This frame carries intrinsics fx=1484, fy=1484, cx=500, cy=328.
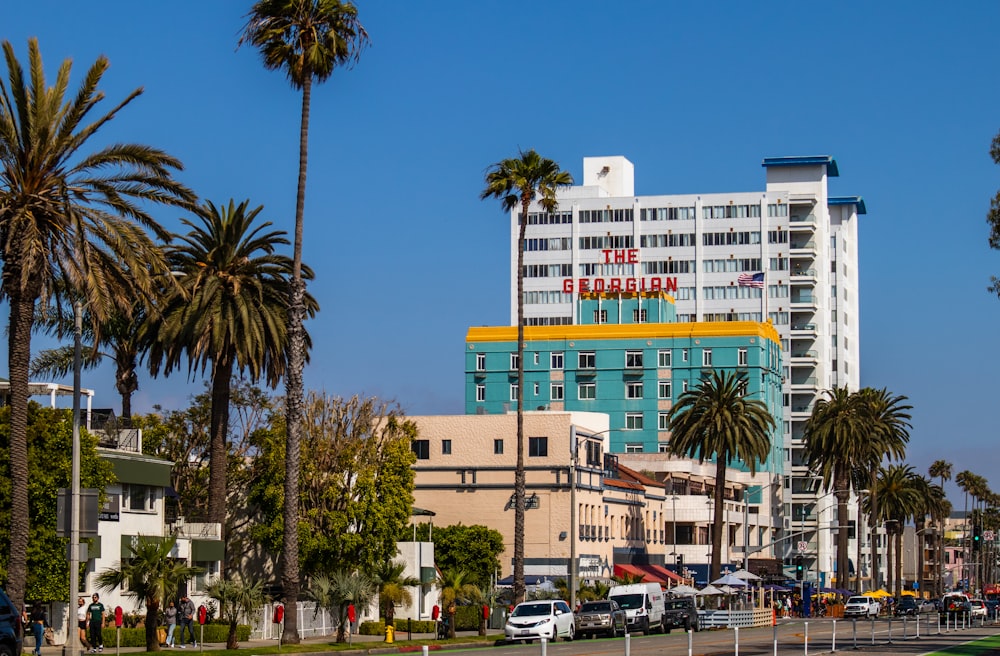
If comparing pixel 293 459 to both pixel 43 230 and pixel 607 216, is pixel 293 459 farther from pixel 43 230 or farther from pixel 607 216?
pixel 607 216

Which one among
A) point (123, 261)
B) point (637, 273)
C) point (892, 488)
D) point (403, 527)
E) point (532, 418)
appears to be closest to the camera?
point (123, 261)

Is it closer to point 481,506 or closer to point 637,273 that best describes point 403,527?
point 481,506

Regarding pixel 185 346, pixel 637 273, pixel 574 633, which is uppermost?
pixel 637 273

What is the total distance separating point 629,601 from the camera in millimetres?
65500

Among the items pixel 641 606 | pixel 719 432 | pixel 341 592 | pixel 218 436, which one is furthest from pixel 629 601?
pixel 719 432

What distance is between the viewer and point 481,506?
9400cm

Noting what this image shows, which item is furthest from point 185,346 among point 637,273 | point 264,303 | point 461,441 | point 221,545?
point 637,273

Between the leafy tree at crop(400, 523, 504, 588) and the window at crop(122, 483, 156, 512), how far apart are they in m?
29.7

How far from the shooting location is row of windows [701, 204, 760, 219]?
171 metres

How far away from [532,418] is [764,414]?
16503mm

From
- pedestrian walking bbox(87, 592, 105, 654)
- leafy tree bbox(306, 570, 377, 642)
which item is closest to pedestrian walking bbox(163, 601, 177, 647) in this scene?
pedestrian walking bbox(87, 592, 105, 654)

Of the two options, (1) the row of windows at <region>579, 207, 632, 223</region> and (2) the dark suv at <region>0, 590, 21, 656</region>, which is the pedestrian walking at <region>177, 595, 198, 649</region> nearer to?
(2) the dark suv at <region>0, 590, 21, 656</region>

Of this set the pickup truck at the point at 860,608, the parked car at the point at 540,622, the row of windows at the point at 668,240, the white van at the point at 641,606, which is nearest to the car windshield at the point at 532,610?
the parked car at the point at 540,622

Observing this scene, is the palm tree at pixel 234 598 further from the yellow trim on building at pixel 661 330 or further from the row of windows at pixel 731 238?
the row of windows at pixel 731 238
